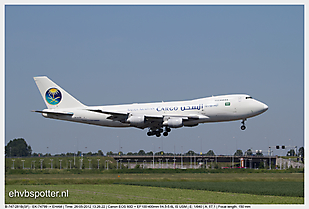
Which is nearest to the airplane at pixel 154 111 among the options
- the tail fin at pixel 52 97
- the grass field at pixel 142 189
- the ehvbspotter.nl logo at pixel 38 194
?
the tail fin at pixel 52 97

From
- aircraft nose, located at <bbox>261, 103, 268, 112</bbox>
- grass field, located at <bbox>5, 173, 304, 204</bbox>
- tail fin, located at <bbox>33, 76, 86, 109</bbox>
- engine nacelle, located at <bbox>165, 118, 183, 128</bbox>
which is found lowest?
grass field, located at <bbox>5, 173, 304, 204</bbox>

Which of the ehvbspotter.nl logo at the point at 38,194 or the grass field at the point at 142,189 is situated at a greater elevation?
the ehvbspotter.nl logo at the point at 38,194

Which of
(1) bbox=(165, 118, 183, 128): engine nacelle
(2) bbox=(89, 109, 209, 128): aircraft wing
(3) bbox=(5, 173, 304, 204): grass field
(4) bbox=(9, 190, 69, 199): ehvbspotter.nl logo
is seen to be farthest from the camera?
(2) bbox=(89, 109, 209, 128): aircraft wing

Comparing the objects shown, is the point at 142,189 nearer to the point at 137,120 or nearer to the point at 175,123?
the point at 137,120

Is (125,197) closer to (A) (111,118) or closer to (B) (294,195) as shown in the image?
(A) (111,118)

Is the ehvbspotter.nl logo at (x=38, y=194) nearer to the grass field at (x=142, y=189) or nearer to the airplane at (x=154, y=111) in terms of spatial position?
the grass field at (x=142, y=189)

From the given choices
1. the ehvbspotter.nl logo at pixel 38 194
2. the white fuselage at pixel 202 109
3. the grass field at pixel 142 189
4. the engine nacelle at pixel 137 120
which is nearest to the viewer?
the grass field at pixel 142 189

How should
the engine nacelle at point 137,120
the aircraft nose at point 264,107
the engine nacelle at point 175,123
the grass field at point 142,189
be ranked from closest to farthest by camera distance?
1. the grass field at point 142,189
2. the aircraft nose at point 264,107
3. the engine nacelle at point 175,123
4. the engine nacelle at point 137,120

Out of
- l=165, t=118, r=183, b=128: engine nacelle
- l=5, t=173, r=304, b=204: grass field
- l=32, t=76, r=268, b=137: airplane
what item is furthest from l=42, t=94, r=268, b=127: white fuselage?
l=5, t=173, r=304, b=204: grass field

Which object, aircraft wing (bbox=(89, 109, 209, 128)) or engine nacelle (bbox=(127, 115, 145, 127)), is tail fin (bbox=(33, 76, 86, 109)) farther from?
engine nacelle (bbox=(127, 115, 145, 127))
